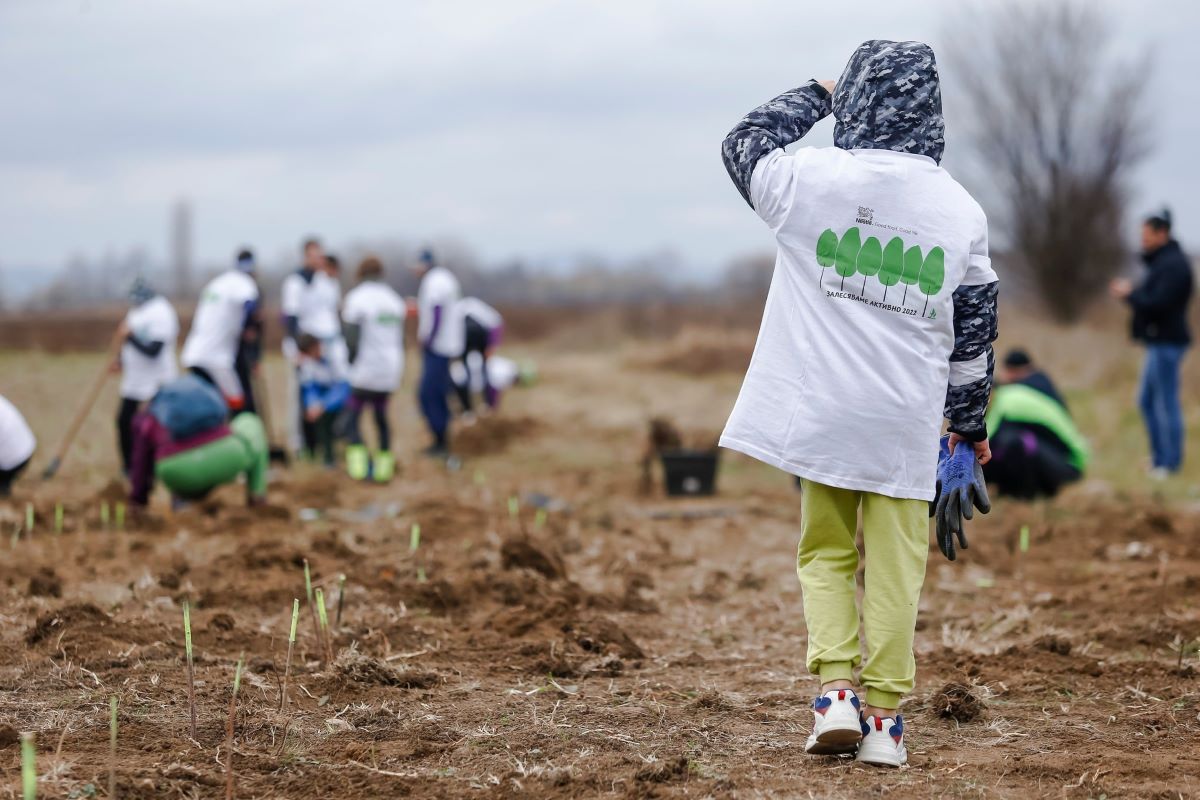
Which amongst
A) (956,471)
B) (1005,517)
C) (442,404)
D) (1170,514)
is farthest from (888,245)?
(442,404)

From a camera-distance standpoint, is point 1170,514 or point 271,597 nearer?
point 271,597

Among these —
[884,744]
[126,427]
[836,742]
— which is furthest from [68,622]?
[126,427]

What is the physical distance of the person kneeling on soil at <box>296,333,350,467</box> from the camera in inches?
459

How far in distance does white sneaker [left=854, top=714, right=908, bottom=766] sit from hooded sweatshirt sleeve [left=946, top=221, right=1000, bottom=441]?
3.00ft

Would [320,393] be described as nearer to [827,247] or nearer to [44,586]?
[44,586]

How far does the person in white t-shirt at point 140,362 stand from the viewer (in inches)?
399

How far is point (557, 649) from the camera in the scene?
4.95 m

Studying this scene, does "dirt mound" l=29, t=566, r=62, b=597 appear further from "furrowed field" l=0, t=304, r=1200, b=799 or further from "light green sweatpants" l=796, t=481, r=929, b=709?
"light green sweatpants" l=796, t=481, r=929, b=709

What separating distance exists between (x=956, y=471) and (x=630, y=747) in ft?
4.30

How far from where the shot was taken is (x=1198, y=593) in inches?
241

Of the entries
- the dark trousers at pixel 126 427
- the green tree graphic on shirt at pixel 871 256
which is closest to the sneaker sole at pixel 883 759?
the green tree graphic on shirt at pixel 871 256

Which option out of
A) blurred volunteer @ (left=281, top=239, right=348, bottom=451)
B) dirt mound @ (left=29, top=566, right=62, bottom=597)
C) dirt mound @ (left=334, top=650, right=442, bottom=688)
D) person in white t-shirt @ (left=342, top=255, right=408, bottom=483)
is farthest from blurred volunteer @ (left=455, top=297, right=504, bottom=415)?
dirt mound @ (left=334, top=650, right=442, bottom=688)

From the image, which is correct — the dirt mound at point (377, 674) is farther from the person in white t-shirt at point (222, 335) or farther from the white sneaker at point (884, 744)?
the person in white t-shirt at point (222, 335)

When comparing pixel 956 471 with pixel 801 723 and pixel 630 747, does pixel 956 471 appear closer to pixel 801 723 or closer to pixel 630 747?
pixel 801 723
